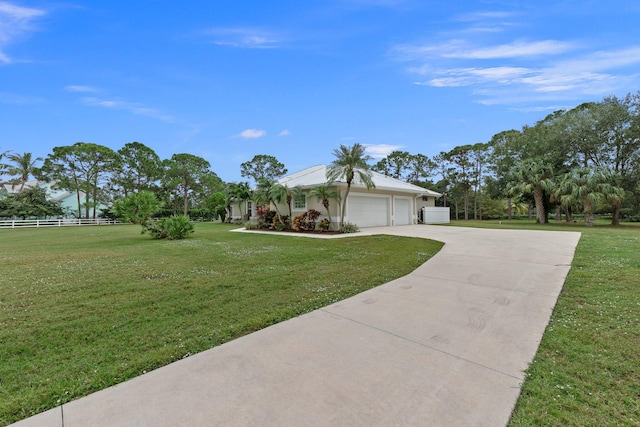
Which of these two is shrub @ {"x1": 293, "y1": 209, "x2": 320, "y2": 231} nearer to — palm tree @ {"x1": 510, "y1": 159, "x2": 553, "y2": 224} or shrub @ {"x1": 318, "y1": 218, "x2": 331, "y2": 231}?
shrub @ {"x1": 318, "y1": 218, "x2": 331, "y2": 231}

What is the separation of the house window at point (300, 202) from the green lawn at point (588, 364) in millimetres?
13434

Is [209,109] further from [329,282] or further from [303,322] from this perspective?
[303,322]

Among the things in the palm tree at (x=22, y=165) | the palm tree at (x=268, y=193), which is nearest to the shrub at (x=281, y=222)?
the palm tree at (x=268, y=193)

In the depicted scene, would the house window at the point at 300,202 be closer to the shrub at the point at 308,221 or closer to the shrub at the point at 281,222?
the shrub at the point at 281,222

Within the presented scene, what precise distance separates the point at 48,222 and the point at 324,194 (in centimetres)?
3119

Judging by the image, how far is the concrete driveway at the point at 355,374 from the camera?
1.77 meters

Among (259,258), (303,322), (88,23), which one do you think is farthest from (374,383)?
(88,23)

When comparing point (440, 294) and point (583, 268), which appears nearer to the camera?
point (440, 294)

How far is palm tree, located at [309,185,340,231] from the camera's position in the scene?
1485 cm

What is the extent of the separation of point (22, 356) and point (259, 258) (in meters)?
4.96

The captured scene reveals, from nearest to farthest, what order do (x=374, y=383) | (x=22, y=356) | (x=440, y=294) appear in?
1. (x=374, y=383)
2. (x=22, y=356)
3. (x=440, y=294)

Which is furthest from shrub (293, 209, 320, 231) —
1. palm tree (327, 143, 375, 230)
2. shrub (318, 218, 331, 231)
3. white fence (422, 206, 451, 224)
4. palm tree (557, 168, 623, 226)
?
palm tree (557, 168, 623, 226)

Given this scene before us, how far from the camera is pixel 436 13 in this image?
28.1 feet

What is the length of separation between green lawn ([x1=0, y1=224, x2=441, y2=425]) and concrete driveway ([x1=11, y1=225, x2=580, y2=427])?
31cm
